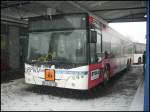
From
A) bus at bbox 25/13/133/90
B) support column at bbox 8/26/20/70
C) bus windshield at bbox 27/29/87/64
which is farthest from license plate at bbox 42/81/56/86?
support column at bbox 8/26/20/70

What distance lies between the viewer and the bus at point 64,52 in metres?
7.37

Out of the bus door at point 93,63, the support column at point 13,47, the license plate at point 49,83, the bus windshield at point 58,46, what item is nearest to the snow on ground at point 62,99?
the license plate at point 49,83

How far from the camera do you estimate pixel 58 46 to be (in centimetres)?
760

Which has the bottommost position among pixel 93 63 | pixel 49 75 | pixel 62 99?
pixel 62 99

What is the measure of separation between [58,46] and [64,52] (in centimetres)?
28

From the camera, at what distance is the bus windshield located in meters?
7.38

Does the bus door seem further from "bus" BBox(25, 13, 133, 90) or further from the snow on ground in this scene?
the snow on ground

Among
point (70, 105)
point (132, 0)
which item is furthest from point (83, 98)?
point (132, 0)

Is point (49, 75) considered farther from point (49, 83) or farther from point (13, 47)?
point (13, 47)

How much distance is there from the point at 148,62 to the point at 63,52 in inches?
130

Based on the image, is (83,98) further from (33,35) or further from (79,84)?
(33,35)

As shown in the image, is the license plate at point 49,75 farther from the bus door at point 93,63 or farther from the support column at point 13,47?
the support column at point 13,47

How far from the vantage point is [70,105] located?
6688 millimetres

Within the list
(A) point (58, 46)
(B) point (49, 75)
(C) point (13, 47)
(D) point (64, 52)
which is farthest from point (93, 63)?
(C) point (13, 47)
